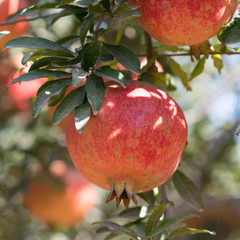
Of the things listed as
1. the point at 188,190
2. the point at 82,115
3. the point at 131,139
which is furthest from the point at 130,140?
the point at 188,190

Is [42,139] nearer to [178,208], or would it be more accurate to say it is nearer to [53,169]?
[53,169]

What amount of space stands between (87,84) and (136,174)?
0.24 metres

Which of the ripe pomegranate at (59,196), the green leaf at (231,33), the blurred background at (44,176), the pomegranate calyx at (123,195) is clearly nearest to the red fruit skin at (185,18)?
the green leaf at (231,33)

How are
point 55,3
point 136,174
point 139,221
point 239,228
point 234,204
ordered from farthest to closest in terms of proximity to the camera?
point 239,228 → point 234,204 → point 139,221 → point 55,3 → point 136,174

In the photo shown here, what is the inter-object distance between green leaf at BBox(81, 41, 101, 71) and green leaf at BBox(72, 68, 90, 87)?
2cm

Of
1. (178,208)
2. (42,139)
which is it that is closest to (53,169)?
(42,139)

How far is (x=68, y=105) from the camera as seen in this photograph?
3.32 ft

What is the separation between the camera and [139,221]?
1.29m

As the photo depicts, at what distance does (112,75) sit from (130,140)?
0.52 feet

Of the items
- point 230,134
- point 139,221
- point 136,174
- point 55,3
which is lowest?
point 230,134

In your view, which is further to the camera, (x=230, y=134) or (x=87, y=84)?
(x=230, y=134)

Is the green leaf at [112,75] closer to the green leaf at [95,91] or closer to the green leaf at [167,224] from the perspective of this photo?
the green leaf at [95,91]

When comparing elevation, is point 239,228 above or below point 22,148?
below

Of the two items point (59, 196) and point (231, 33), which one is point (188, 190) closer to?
point (231, 33)
